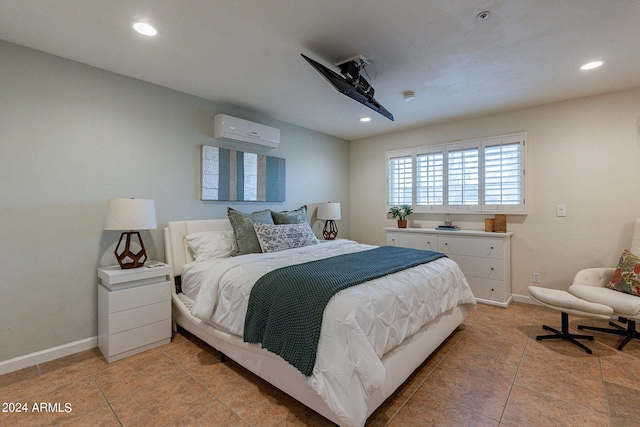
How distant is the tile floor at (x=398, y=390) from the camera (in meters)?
1.70

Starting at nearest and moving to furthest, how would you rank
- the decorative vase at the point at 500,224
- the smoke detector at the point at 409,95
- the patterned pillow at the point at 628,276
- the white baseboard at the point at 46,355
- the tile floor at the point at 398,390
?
the tile floor at the point at 398,390
the white baseboard at the point at 46,355
the patterned pillow at the point at 628,276
the smoke detector at the point at 409,95
the decorative vase at the point at 500,224

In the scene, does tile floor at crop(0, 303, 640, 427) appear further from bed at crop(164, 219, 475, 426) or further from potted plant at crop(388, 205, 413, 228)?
potted plant at crop(388, 205, 413, 228)

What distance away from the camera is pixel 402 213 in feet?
15.1

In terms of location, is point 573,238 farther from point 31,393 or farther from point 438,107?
point 31,393

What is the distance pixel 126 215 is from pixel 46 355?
129cm

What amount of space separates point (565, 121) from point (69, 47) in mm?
5005

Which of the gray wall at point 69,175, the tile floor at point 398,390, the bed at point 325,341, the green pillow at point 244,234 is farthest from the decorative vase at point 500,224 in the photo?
the gray wall at point 69,175

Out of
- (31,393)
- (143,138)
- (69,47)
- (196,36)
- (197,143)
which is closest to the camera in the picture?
(31,393)

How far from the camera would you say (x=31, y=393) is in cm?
194

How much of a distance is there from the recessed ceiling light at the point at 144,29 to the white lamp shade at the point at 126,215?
1.29 m

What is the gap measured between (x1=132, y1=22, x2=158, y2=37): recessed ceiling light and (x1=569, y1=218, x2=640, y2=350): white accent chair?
166 inches

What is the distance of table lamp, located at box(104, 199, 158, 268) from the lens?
7.88 feet

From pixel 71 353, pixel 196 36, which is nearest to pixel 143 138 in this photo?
pixel 196 36

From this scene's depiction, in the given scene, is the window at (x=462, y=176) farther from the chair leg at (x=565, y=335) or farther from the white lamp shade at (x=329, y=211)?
the chair leg at (x=565, y=335)
